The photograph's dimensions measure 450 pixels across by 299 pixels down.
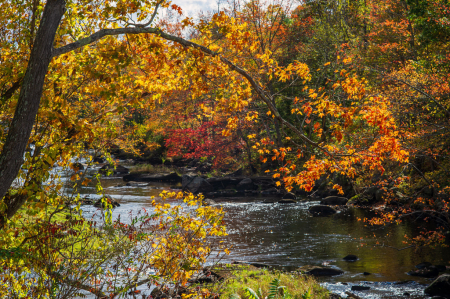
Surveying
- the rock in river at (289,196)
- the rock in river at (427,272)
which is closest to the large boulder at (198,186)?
the rock in river at (289,196)

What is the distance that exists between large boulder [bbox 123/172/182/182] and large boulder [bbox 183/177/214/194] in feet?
12.3

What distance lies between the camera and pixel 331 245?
12.5 meters

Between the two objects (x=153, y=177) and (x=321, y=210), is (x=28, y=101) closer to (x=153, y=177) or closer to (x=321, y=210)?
(x=321, y=210)

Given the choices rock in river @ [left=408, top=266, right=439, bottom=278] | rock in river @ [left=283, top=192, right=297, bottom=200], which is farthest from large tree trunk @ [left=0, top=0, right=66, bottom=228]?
rock in river @ [left=283, top=192, right=297, bottom=200]

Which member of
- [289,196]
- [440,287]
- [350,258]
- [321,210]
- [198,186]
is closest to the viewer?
[440,287]

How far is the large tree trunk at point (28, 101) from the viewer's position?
2965mm

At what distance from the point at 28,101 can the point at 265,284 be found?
645 cm

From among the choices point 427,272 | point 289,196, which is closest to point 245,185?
point 289,196

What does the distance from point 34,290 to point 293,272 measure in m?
6.96

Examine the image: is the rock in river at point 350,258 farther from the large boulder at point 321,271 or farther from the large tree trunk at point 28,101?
the large tree trunk at point 28,101

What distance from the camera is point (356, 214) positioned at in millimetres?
16781

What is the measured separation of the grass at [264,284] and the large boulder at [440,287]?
2.62m

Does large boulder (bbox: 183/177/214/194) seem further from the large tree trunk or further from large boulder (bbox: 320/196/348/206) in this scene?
the large tree trunk

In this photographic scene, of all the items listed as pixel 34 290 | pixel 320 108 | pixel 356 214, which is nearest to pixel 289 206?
pixel 356 214
